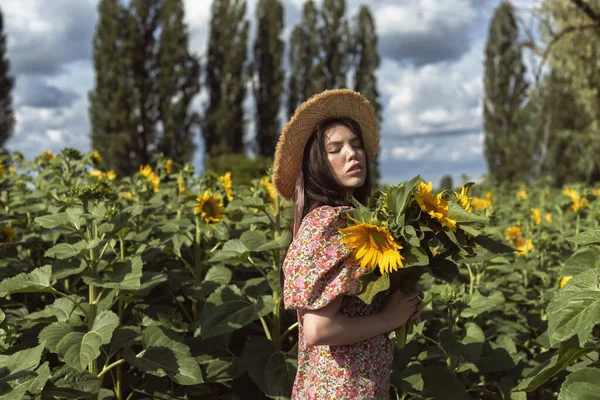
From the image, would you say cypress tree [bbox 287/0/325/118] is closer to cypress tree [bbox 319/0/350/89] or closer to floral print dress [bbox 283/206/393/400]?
cypress tree [bbox 319/0/350/89]

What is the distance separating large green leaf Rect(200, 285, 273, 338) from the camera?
2.42 m

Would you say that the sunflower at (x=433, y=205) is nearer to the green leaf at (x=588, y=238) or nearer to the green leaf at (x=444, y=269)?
the green leaf at (x=444, y=269)

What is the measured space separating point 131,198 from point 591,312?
3.12 metres

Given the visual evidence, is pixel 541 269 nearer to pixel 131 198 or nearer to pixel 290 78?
pixel 131 198

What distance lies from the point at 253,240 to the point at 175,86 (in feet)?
70.0

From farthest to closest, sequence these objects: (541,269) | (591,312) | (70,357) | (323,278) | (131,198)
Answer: (131,198) → (541,269) → (70,357) → (323,278) → (591,312)

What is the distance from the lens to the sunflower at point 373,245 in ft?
5.02

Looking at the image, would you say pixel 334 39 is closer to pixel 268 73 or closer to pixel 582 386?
pixel 268 73

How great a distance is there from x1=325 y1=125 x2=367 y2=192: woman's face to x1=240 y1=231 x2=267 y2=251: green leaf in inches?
30.2

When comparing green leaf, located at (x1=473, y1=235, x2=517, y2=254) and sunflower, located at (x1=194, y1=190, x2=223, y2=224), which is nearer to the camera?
green leaf, located at (x1=473, y1=235, x2=517, y2=254)

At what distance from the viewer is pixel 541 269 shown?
3.56 m

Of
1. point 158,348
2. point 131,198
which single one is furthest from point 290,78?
point 158,348

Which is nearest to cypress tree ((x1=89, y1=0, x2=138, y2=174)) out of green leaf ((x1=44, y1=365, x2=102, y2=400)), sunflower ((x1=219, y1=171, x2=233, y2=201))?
sunflower ((x1=219, y1=171, x2=233, y2=201))

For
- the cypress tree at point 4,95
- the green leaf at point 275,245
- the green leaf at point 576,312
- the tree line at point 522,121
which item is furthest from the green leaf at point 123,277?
the cypress tree at point 4,95
